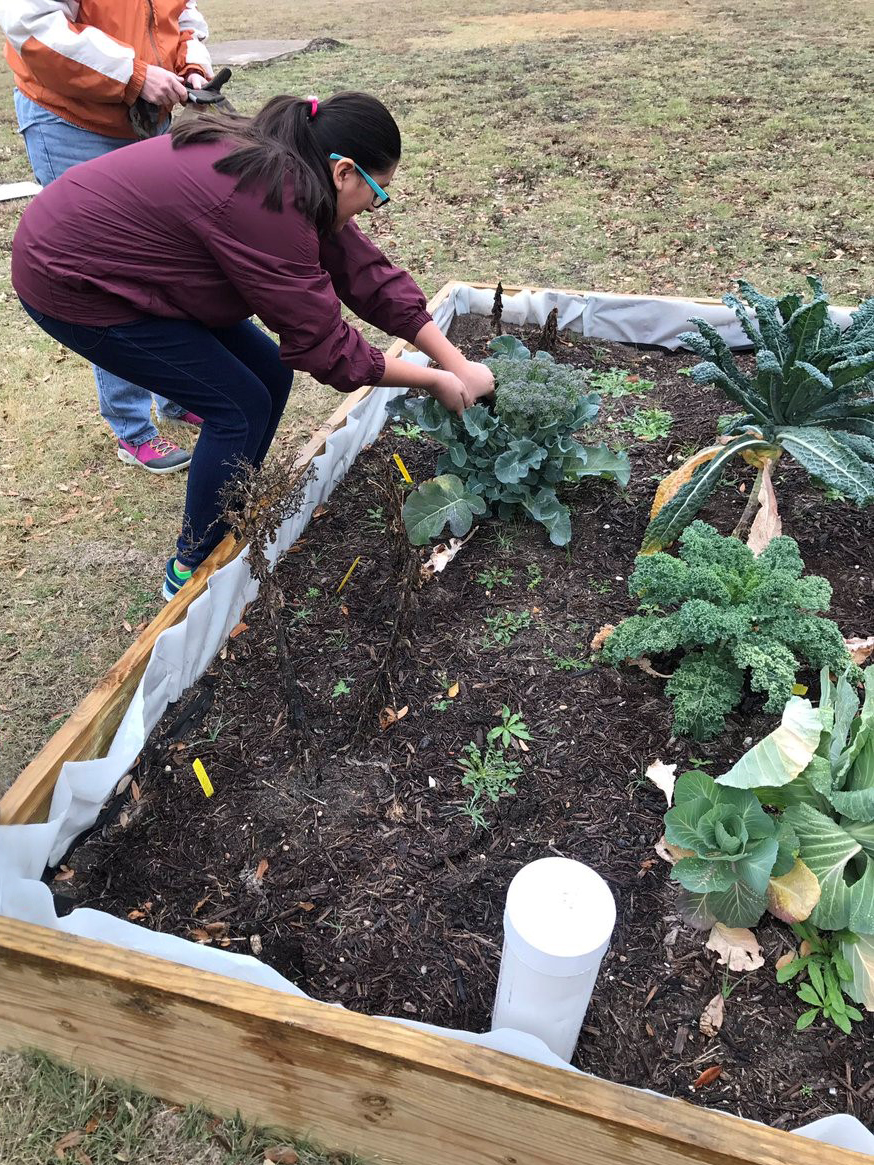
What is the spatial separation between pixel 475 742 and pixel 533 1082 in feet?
3.09

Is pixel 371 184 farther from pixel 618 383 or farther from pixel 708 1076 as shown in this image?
pixel 708 1076

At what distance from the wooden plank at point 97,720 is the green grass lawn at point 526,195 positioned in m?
0.55

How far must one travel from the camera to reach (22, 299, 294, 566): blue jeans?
229 cm

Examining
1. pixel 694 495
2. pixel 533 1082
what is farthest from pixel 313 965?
pixel 694 495

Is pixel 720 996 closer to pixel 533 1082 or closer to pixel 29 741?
pixel 533 1082

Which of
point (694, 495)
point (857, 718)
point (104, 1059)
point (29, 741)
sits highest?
point (694, 495)

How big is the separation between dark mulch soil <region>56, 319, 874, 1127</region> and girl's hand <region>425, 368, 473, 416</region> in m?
0.45

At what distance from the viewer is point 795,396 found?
2.37 m

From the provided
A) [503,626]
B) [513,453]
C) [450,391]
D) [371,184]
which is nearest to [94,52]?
[371,184]

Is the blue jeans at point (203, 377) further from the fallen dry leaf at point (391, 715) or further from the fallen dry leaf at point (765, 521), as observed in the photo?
the fallen dry leaf at point (765, 521)

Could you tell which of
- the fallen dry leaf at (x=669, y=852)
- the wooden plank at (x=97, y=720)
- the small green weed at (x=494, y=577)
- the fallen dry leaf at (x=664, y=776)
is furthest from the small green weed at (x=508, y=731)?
the wooden plank at (x=97, y=720)

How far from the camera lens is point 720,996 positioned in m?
1.68

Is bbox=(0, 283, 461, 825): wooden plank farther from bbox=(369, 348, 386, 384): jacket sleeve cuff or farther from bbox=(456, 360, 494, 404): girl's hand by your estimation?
bbox=(456, 360, 494, 404): girl's hand

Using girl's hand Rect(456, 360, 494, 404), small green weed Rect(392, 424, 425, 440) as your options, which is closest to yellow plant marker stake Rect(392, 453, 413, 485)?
small green weed Rect(392, 424, 425, 440)
